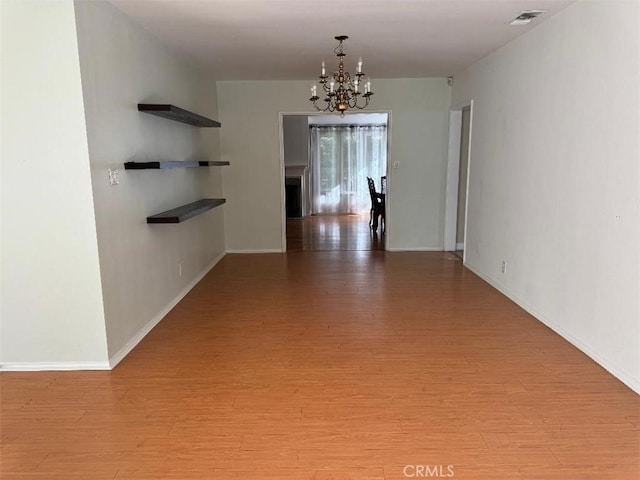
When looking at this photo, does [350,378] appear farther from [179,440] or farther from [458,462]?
[179,440]

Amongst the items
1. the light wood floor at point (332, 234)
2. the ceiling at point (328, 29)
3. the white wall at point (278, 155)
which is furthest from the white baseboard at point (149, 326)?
the ceiling at point (328, 29)

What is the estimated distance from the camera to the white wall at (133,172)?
2.75m

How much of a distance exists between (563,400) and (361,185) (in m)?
8.46

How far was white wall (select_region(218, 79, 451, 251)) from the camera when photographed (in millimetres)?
6012

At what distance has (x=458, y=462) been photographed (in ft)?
6.42

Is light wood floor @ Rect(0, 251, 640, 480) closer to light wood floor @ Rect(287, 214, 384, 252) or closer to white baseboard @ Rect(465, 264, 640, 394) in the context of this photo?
white baseboard @ Rect(465, 264, 640, 394)

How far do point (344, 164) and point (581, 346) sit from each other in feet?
26.0

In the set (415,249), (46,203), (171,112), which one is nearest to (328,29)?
(171,112)

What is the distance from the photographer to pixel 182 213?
3783 millimetres

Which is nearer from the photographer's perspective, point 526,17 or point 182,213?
point 526,17

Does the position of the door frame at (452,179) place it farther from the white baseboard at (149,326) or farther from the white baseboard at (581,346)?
the white baseboard at (149,326)

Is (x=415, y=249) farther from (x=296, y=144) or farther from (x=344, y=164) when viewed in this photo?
(x=296, y=144)

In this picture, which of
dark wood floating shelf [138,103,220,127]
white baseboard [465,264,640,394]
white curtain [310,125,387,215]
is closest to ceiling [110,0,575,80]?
dark wood floating shelf [138,103,220,127]

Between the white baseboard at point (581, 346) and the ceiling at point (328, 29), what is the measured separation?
2.27m
